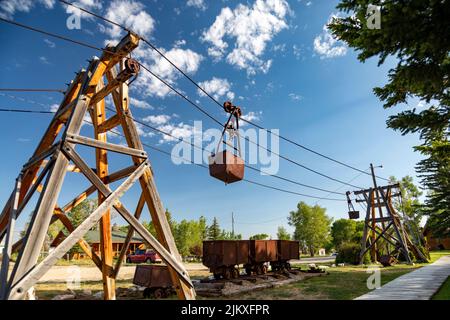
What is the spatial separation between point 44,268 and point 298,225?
6782 cm

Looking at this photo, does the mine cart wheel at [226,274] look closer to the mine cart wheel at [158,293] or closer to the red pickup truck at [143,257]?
the mine cart wheel at [158,293]

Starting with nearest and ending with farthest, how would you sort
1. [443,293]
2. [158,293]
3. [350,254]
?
[443,293] → [158,293] → [350,254]

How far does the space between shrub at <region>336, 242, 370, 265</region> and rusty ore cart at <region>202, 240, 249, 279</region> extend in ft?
53.0

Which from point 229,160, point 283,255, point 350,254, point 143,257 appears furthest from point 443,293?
point 143,257

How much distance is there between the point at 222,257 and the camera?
15.1 m

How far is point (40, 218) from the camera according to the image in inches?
184

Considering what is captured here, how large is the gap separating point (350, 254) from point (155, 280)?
22297 mm

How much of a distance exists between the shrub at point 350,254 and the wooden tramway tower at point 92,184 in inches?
995

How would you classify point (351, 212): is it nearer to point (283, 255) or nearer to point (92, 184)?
point (283, 255)

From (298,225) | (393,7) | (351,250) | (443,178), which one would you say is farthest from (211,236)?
(393,7)

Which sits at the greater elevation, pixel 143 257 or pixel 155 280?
pixel 155 280

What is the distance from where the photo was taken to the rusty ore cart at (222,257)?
596 inches

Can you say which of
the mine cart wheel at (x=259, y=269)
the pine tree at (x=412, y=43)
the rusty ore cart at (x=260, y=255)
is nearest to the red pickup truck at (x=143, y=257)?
the rusty ore cart at (x=260, y=255)
